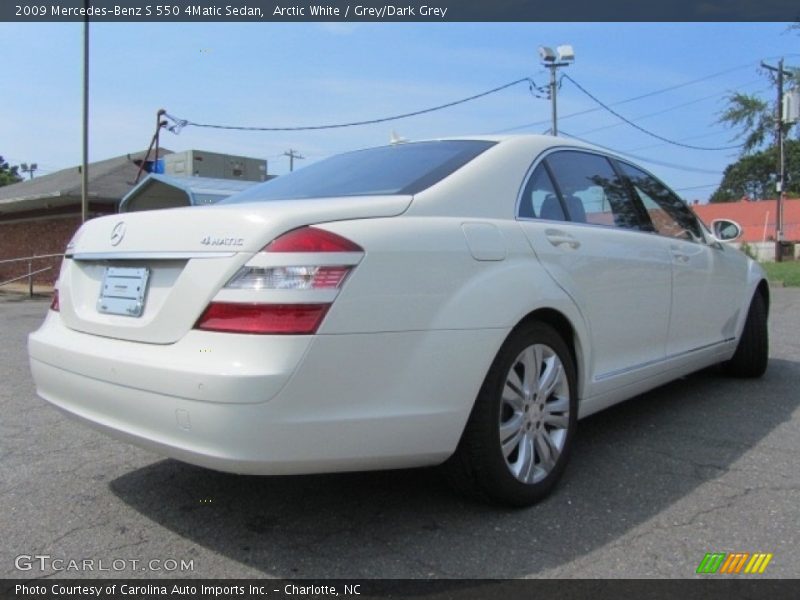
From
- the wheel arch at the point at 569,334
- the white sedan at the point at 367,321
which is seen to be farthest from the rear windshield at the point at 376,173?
the wheel arch at the point at 569,334

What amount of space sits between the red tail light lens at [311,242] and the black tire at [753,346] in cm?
376

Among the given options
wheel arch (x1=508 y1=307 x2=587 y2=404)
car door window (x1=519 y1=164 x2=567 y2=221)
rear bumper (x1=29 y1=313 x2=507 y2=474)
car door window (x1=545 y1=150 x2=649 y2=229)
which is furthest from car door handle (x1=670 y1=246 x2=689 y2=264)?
rear bumper (x1=29 y1=313 x2=507 y2=474)

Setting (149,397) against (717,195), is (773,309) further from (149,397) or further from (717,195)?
(717,195)

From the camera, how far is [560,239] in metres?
3.06

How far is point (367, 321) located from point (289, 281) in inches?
11.2

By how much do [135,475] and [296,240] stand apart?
5.72 feet

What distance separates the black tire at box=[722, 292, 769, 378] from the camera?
5027 millimetres

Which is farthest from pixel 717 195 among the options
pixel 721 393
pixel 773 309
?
pixel 721 393

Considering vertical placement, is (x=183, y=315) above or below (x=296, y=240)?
below

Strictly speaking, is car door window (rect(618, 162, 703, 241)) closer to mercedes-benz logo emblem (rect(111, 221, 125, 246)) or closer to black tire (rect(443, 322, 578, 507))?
black tire (rect(443, 322, 578, 507))

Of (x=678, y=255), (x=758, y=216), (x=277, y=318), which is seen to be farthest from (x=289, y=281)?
(x=758, y=216)

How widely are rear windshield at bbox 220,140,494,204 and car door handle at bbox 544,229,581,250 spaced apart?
1.54 feet

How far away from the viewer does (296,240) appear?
7.38 feet

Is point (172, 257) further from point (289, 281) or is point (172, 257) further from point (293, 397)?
point (293, 397)
